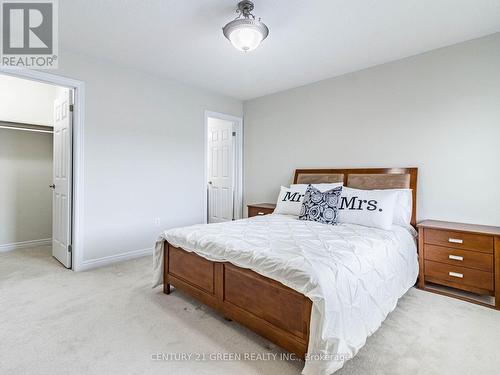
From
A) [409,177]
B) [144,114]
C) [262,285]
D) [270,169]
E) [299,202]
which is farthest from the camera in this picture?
[270,169]

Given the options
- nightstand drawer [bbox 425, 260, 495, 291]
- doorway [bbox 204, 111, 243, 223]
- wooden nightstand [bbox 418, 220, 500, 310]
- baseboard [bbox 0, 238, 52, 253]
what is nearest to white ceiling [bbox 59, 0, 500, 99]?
doorway [bbox 204, 111, 243, 223]

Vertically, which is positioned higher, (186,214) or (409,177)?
(409,177)

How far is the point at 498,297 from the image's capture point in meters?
2.18

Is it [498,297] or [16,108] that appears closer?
[498,297]

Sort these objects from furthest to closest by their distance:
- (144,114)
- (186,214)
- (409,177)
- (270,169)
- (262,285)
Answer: (270,169)
(186,214)
(144,114)
(409,177)
(262,285)

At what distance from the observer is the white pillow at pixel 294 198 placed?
320cm

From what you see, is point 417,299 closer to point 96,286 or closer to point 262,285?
point 262,285

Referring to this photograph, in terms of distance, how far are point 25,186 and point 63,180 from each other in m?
1.31

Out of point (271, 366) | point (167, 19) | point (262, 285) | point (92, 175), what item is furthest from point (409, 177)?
point (92, 175)

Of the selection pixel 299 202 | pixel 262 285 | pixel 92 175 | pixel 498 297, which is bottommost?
pixel 498 297

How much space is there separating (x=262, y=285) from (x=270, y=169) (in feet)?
9.57

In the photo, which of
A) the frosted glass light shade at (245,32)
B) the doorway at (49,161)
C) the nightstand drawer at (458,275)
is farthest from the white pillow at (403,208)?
the doorway at (49,161)

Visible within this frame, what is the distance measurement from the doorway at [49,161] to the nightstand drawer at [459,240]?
3757 millimetres

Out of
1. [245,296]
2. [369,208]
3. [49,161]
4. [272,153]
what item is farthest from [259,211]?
[49,161]
